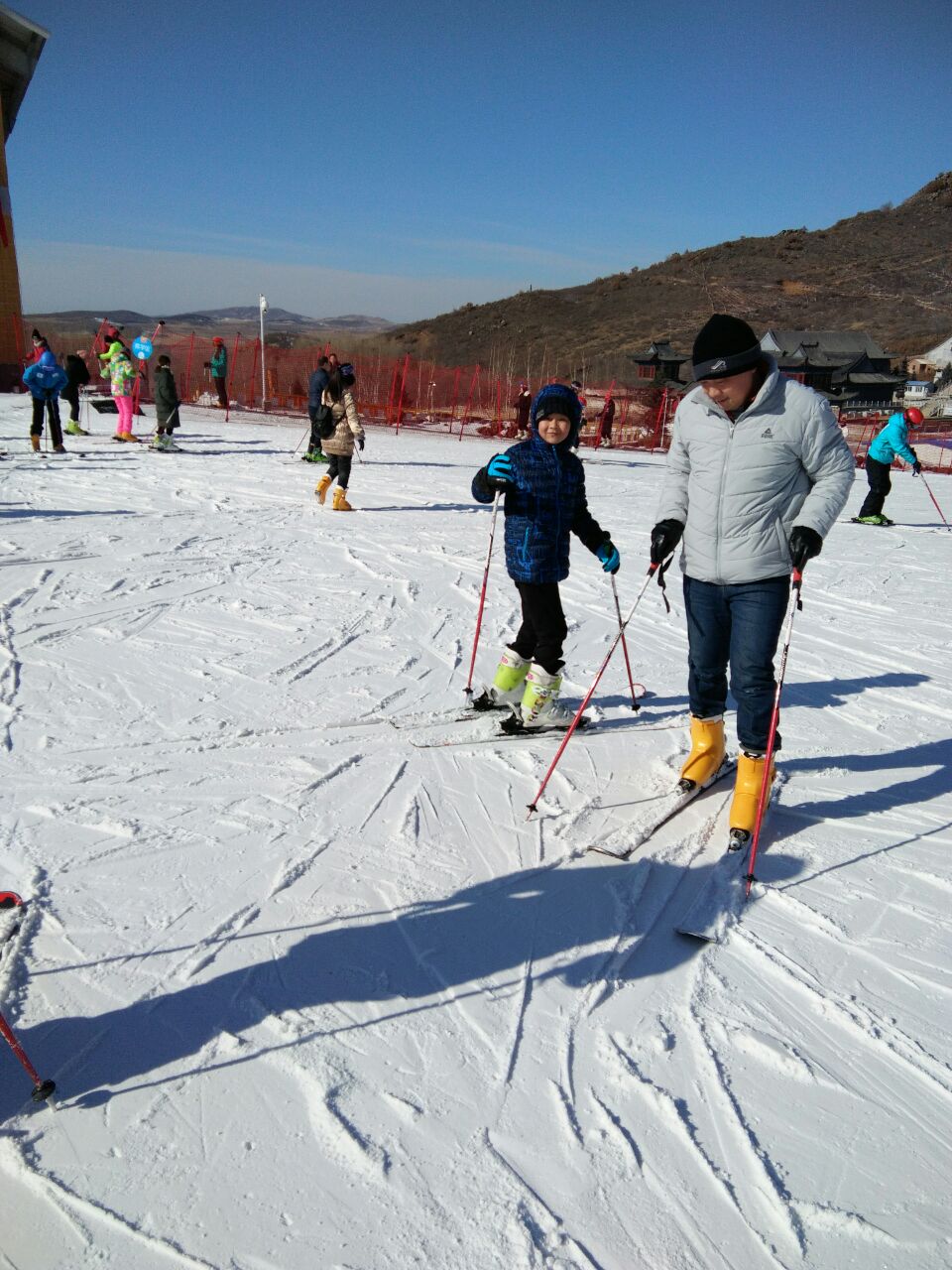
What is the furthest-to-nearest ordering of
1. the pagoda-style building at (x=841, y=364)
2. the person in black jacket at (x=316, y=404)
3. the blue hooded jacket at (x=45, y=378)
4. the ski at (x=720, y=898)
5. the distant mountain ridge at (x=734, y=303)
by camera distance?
the distant mountain ridge at (x=734, y=303) < the pagoda-style building at (x=841, y=364) < the blue hooded jacket at (x=45, y=378) < the person in black jacket at (x=316, y=404) < the ski at (x=720, y=898)

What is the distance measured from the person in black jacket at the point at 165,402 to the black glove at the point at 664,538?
42.4ft

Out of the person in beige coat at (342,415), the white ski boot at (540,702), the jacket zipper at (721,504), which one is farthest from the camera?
the person in beige coat at (342,415)

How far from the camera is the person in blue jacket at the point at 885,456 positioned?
11117mm

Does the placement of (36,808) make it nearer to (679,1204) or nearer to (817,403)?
(679,1204)

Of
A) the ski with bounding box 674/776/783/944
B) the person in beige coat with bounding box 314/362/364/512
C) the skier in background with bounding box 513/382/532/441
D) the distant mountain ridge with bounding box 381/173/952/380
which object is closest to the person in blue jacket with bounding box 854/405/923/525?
the person in beige coat with bounding box 314/362/364/512

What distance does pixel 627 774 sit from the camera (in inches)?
162

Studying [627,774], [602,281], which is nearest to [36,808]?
[627,774]

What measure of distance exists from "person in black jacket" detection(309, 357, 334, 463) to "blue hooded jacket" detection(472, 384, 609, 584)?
556cm

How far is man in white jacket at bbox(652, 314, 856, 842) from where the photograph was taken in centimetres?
321

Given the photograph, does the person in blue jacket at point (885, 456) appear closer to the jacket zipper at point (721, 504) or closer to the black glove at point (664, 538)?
the black glove at point (664, 538)

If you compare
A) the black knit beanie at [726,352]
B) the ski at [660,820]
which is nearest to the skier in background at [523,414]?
the ski at [660,820]

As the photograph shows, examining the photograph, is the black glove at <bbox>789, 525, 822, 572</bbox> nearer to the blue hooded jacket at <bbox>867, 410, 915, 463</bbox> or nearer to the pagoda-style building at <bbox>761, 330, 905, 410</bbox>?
the blue hooded jacket at <bbox>867, 410, 915, 463</bbox>

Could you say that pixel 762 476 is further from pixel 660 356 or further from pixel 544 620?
pixel 660 356

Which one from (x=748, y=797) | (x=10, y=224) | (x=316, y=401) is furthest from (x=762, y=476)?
(x=10, y=224)
